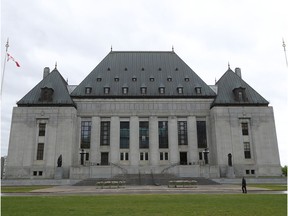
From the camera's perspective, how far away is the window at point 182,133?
180ft

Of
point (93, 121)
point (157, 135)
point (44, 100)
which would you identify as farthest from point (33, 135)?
point (157, 135)

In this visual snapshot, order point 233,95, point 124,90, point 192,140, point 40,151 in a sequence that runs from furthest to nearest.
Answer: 1. point 124,90
2. point 233,95
3. point 192,140
4. point 40,151

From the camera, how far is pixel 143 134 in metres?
55.4

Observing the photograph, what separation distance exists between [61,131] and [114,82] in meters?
15.6

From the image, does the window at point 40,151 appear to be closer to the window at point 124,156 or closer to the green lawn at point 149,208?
the window at point 124,156

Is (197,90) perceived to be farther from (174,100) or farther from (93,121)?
(93,121)

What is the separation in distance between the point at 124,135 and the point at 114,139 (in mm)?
2241

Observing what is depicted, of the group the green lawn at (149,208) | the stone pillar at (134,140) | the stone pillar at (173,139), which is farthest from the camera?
the stone pillar at (173,139)

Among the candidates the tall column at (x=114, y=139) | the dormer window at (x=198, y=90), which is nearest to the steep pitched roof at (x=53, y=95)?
the tall column at (x=114, y=139)

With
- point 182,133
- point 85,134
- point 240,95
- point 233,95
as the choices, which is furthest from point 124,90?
→ point 240,95

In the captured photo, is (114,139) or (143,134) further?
(143,134)

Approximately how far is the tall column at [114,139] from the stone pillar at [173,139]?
413 inches

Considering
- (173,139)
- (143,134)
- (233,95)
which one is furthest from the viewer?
(233,95)

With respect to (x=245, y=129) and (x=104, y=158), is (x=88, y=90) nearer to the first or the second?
(x=104, y=158)
